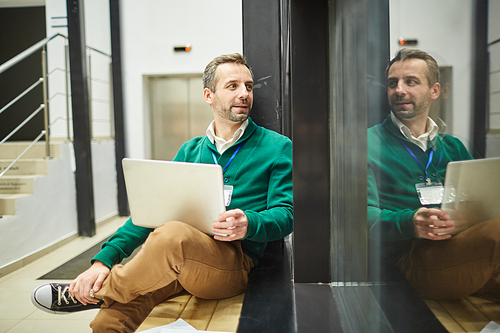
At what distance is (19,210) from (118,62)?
240cm

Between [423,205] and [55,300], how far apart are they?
126 centimetres

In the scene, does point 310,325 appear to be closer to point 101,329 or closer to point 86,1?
point 101,329

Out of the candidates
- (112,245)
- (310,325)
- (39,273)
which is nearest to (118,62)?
(39,273)

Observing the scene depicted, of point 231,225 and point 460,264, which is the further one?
point 231,225

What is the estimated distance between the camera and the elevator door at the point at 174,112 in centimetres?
461

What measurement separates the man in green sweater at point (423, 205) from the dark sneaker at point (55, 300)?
1.10m

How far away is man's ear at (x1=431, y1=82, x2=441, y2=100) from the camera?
30cm

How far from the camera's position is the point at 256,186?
4.50ft

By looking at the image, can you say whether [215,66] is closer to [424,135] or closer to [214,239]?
[214,239]

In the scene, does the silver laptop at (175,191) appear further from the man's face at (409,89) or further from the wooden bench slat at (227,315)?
the man's face at (409,89)

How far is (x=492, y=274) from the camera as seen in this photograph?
0.24 meters

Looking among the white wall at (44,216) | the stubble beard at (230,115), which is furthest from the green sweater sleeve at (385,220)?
the white wall at (44,216)

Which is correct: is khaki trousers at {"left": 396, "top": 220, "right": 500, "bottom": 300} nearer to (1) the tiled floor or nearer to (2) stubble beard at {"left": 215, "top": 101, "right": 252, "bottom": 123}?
(2) stubble beard at {"left": 215, "top": 101, "right": 252, "bottom": 123}

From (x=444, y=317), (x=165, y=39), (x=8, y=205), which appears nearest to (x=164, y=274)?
(x=444, y=317)
